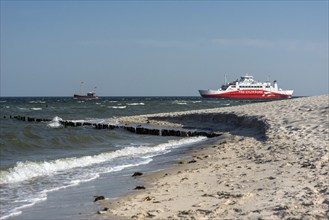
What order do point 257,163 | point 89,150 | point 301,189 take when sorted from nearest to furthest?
point 301,189 < point 257,163 < point 89,150

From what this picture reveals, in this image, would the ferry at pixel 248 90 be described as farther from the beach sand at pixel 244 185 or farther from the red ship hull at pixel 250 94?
the beach sand at pixel 244 185

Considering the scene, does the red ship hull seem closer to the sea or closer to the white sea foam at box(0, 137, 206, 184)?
the sea

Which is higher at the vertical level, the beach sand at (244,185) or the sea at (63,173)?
the beach sand at (244,185)

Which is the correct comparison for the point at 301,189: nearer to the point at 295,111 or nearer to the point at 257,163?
the point at 257,163

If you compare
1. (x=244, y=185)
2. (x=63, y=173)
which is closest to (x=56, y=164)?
(x=63, y=173)

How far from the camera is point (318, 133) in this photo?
1612 cm

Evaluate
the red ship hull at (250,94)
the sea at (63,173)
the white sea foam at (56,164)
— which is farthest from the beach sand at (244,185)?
the red ship hull at (250,94)

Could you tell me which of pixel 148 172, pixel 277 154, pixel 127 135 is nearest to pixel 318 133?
pixel 277 154

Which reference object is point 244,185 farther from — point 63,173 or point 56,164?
point 56,164

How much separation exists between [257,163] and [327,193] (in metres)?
4.10

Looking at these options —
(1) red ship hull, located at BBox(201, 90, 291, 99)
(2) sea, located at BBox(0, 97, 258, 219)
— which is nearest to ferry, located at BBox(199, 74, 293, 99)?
(1) red ship hull, located at BBox(201, 90, 291, 99)

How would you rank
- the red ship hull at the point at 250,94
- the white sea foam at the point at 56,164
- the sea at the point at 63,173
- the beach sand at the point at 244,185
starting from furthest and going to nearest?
the red ship hull at the point at 250,94 → the white sea foam at the point at 56,164 → the sea at the point at 63,173 → the beach sand at the point at 244,185

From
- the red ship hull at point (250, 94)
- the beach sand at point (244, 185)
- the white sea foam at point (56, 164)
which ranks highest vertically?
the red ship hull at point (250, 94)

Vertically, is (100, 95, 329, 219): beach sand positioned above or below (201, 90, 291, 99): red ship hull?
below
